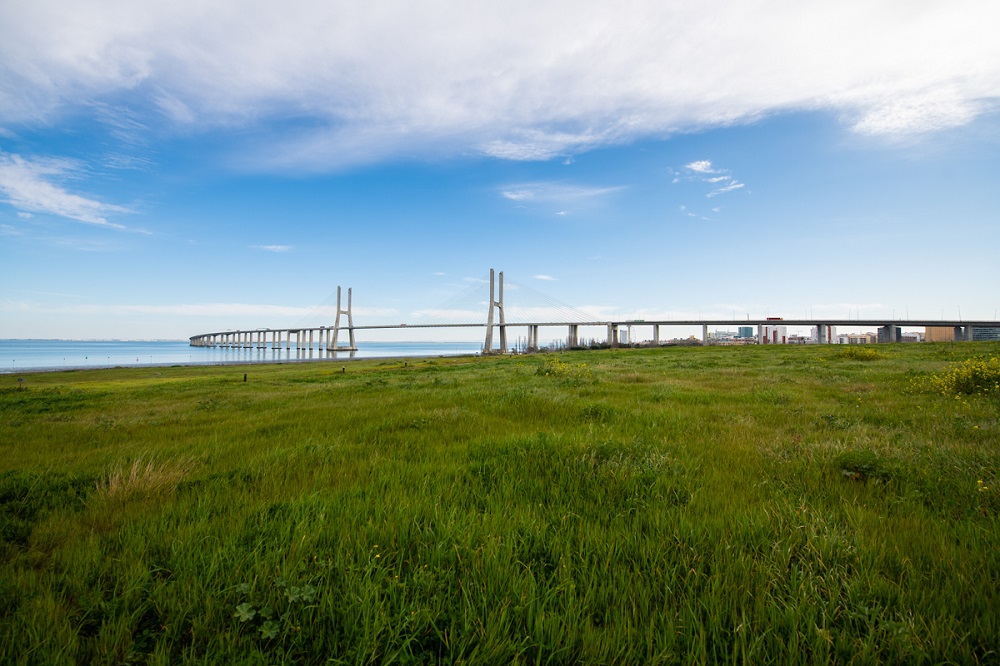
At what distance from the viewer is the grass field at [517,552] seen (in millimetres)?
1911

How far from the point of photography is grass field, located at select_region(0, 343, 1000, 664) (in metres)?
1.91

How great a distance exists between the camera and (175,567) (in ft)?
8.06

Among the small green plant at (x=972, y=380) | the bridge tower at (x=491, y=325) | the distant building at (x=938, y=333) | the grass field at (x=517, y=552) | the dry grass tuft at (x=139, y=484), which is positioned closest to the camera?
the grass field at (x=517, y=552)

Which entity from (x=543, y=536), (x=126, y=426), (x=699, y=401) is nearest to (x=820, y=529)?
(x=543, y=536)

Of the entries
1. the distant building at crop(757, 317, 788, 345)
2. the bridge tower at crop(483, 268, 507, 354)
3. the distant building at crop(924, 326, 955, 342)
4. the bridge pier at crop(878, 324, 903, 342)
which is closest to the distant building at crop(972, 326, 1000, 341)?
the distant building at crop(924, 326, 955, 342)

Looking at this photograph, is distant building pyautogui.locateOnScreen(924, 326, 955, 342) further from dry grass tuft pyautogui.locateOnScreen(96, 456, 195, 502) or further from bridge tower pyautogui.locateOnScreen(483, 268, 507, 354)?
dry grass tuft pyautogui.locateOnScreen(96, 456, 195, 502)

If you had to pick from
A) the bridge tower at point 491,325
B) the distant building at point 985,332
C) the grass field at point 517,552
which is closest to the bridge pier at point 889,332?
the distant building at point 985,332

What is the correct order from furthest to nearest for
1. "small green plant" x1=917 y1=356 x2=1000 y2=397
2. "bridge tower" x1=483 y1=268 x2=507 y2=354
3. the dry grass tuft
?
"bridge tower" x1=483 y1=268 x2=507 y2=354 < "small green plant" x1=917 y1=356 x2=1000 y2=397 < the dry grass tuft

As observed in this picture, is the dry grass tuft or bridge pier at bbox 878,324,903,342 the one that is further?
bridge pier at bbox 878,324,903,342

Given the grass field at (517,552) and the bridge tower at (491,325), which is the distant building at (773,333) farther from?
the grass field at (517,552)

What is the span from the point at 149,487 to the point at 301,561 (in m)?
2.56

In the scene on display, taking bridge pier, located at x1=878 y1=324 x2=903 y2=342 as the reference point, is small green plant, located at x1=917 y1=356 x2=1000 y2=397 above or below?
below

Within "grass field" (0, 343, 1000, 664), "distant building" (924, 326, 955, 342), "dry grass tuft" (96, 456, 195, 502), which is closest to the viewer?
"grass field" (0, 343, 1000, 664)

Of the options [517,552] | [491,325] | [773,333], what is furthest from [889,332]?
[517,552]
